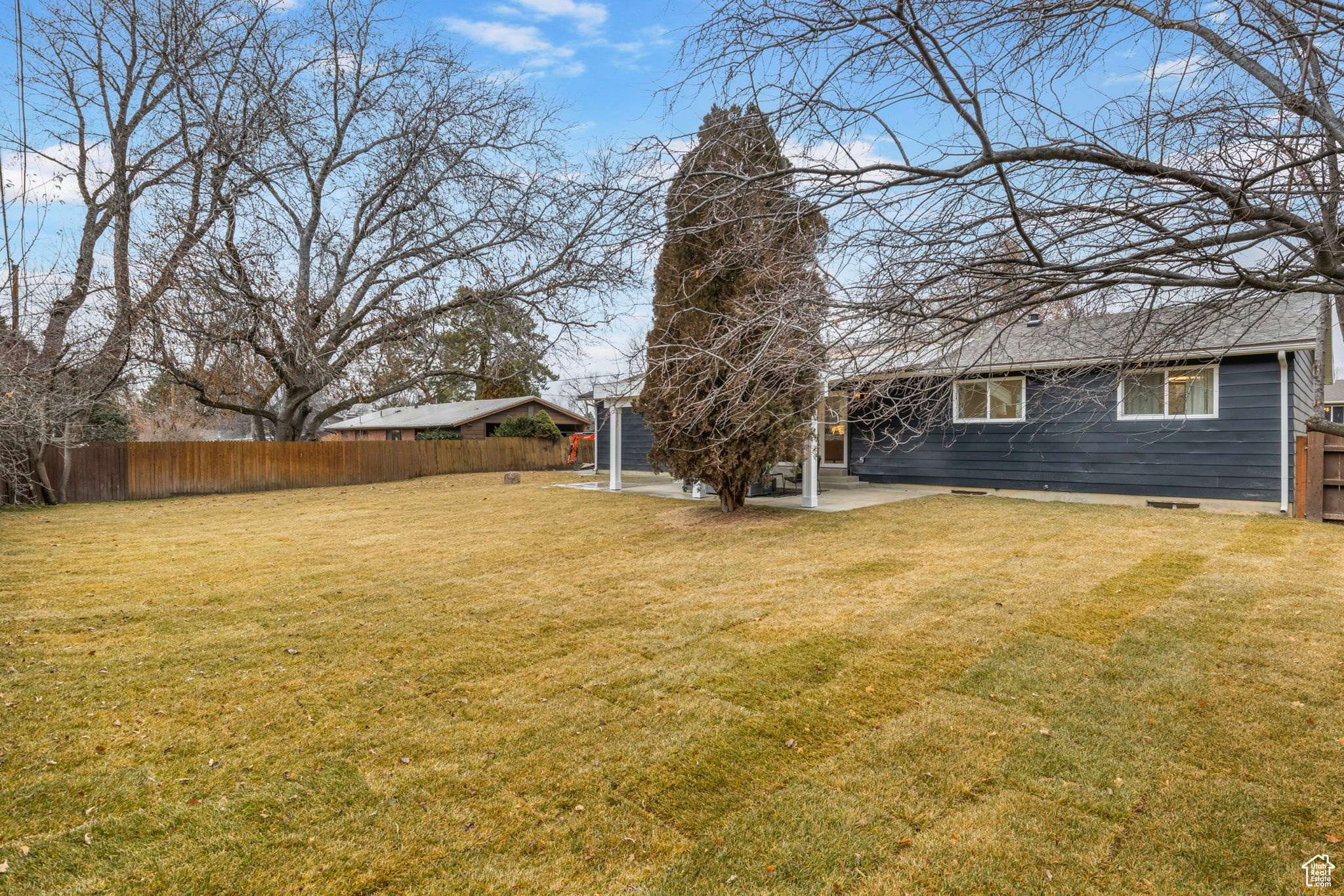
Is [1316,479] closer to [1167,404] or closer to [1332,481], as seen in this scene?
[1332,481]

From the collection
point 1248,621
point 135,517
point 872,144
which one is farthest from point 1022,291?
point 135,517

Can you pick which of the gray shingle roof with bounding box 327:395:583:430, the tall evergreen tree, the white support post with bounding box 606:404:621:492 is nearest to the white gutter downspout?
the tall evergreen tree

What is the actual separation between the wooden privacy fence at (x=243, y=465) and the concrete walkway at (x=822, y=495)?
293 inches

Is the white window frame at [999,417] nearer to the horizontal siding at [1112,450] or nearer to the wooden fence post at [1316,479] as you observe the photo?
the horizontal siding at [1112,450]

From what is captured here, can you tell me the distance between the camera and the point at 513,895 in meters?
2.09

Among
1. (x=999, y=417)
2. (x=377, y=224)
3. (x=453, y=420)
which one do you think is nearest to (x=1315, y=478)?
(x=999, y=417)

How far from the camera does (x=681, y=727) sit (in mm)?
3186

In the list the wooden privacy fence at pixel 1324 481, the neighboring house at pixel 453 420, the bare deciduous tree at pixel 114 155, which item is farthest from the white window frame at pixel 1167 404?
the neighboring house at pixel 453 420

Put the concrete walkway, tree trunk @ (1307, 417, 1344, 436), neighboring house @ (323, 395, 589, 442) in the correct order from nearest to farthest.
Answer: tree trunk @ (1307, 417, 1344, 436) → the concrete walkway → neighboring house @ (323, 395, 589, 442)

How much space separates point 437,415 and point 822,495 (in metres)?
23.1

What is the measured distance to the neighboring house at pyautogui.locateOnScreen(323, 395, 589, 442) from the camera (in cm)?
2858

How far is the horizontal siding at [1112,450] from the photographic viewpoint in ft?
31.6

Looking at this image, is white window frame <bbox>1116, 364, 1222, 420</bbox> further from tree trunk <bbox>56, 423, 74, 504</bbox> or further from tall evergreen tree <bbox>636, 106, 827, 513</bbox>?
tree trunk <bbox>56, 423, 74, 504</bbox>

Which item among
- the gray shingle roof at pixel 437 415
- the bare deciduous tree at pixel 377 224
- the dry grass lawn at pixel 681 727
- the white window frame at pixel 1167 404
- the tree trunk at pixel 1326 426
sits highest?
the bare deciduous tree at pixel 377 224
